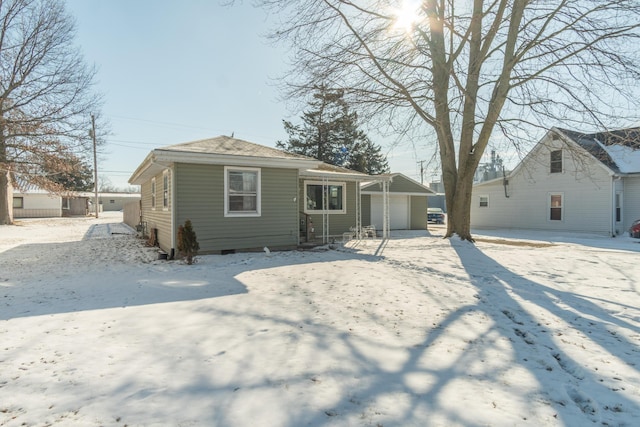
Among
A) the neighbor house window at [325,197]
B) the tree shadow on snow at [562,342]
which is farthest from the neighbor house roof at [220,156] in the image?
the tree shadow on snow at [562,342]

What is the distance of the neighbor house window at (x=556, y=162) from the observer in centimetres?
1819

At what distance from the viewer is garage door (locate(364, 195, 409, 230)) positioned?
18891 millimetres

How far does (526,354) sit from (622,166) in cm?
1919

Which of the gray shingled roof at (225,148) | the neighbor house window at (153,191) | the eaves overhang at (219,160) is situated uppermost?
the gray shingled roof at (225,148)

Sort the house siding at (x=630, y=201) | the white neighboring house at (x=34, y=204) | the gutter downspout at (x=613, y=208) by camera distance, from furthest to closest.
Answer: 1. the white neighboring house at (x=34, y=204)
2. the house siding at (x=630, y=201)
3. the gutter downspout at (x=613, y=208)

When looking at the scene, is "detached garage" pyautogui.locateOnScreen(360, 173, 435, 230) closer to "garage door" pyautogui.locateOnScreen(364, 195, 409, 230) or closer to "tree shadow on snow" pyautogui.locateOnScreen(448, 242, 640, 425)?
"garage door" pyautogui.locateOnScreen(364, 195, 409, 230)

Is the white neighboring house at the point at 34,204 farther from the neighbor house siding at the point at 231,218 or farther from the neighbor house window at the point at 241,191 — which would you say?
the neighbor house window at the point at 241,191

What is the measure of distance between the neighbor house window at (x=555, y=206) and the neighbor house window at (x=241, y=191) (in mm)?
16546

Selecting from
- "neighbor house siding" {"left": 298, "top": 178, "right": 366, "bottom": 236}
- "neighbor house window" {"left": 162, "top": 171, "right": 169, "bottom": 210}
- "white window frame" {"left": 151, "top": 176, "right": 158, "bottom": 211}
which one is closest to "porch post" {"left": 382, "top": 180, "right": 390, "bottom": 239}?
"neighbor house siding" {"left": 298, "top": 178, "right": 366, "bottom": 236}

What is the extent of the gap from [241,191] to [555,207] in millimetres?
17125

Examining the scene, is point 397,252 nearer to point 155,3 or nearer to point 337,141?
point 155,3

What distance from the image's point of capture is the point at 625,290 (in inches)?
231

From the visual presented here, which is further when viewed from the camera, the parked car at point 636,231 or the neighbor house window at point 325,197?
the parked car at point 636,231

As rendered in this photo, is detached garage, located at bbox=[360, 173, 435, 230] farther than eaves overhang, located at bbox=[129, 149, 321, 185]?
Yes
